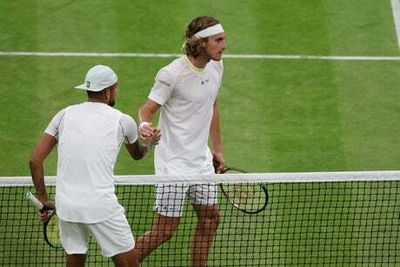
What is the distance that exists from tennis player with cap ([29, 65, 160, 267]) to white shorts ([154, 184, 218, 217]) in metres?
1.05

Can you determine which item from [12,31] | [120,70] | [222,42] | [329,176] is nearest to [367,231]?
[329,176]

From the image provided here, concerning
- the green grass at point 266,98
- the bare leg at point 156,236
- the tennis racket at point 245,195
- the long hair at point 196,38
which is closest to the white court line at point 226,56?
the green grass at point 266,98

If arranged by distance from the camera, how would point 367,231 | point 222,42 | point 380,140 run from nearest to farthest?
point 222,42 → point 367,231 → point 380,140

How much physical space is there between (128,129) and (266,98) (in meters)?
4.75

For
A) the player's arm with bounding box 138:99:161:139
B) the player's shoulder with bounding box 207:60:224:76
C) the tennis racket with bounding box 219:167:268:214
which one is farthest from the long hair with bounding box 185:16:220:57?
the tennis racket with bounding box 219:167:268:214

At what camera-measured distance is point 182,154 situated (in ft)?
35.5

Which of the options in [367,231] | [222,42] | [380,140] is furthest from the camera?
[380,140]

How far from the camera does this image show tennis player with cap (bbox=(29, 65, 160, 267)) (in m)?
9.52

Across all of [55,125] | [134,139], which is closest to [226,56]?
[134,139]

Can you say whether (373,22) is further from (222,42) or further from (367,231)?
(222,42)

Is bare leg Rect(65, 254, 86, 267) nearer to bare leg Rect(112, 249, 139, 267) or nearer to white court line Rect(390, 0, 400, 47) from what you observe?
bare leg Rect(112, 249, 139, 267)

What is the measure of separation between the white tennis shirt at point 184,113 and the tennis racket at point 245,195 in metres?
0.58

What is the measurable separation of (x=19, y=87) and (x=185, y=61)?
4.04m

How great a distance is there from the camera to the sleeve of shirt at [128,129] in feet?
31.9
